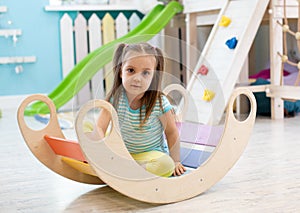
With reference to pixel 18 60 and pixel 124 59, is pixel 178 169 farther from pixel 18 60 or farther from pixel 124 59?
pixel 18 60

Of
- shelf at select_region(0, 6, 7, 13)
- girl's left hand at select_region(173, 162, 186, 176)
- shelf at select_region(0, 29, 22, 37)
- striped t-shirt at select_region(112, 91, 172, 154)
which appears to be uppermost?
shelf at select_region(0, 6, 7, 13)

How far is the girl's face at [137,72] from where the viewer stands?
1.29 m

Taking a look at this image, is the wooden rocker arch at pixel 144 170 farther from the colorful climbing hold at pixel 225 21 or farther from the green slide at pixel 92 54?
the green slide at pixel 92 54

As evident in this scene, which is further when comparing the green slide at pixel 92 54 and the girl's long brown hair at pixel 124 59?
the green slide at pixel 92 54

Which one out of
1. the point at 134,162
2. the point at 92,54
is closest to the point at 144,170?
the point at 134,162

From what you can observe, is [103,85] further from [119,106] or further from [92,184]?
[92,184]

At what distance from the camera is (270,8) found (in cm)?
277

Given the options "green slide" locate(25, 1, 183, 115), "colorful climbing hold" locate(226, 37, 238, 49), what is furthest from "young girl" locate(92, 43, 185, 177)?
"green slide" locate(25, 1, 183, 115)

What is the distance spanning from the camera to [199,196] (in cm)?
141

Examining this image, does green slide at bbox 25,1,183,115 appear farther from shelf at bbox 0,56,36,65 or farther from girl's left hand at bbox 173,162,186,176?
girl's left hand at bbox 173,162,186,176

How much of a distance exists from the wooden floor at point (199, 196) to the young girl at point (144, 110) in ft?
0.38

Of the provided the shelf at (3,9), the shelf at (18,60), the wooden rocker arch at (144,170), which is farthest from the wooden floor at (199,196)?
the shelf at (3,9)

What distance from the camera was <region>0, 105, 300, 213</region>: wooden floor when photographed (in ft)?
4.36

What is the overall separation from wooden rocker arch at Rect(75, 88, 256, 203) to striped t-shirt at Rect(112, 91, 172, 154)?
0.07 metres
